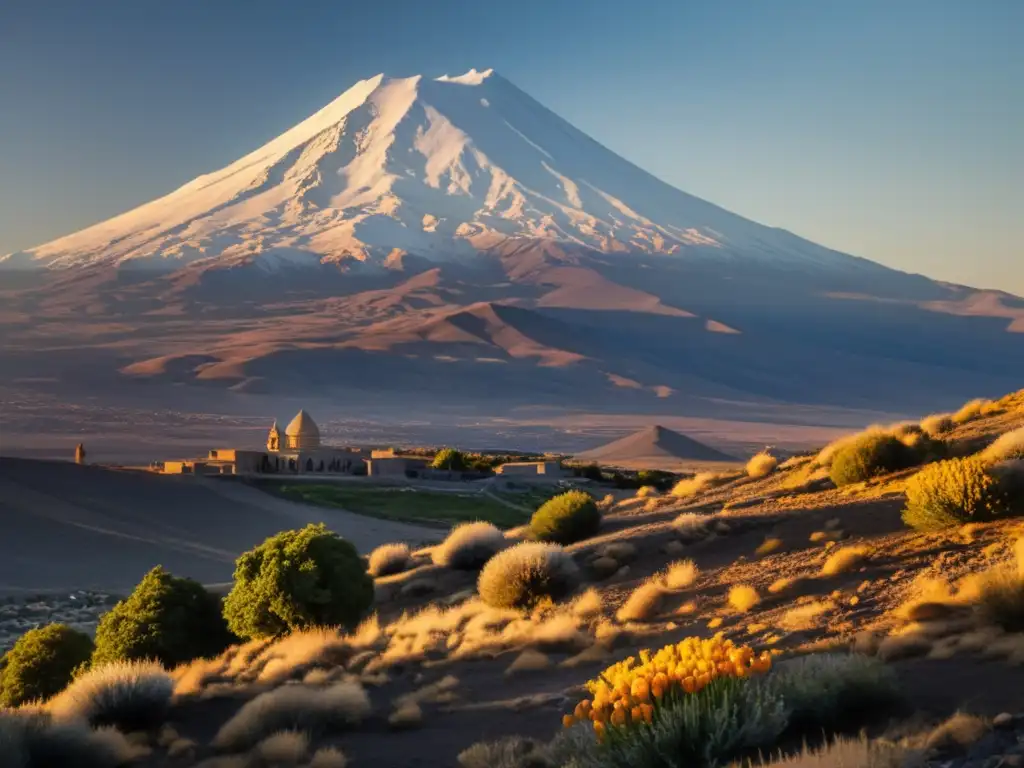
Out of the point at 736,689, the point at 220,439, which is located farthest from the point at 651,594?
the point at 220,439

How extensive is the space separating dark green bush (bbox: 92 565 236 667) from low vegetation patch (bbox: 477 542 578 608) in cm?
515

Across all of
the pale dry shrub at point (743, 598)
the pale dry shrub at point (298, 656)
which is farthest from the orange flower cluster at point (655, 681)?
the pale dry shrub at point (298, 656)

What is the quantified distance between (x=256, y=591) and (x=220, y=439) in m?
129

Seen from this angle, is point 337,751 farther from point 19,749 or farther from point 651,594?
point 651,594

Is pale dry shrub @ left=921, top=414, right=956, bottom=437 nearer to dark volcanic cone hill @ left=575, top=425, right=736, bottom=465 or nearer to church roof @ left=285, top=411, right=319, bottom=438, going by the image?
church roof @ left=285, top=411, right=319, bottom=438

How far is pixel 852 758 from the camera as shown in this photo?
7.17 m

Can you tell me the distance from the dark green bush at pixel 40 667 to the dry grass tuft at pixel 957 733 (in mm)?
14668

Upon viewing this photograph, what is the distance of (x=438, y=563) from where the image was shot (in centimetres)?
2491

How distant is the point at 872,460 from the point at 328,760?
1396cm

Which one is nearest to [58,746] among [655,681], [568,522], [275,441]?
[655,681]

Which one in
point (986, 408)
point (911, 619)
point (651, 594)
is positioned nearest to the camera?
point (911, 619)

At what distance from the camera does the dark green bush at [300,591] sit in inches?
777

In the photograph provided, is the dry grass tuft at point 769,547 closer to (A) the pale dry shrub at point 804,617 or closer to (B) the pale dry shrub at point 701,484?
(A) the pale dry shrub at point 804,617

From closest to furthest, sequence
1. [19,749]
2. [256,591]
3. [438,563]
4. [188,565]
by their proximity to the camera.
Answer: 1. [19,749]
2. [256,591]
3. [438,563]
4. [188,565]
